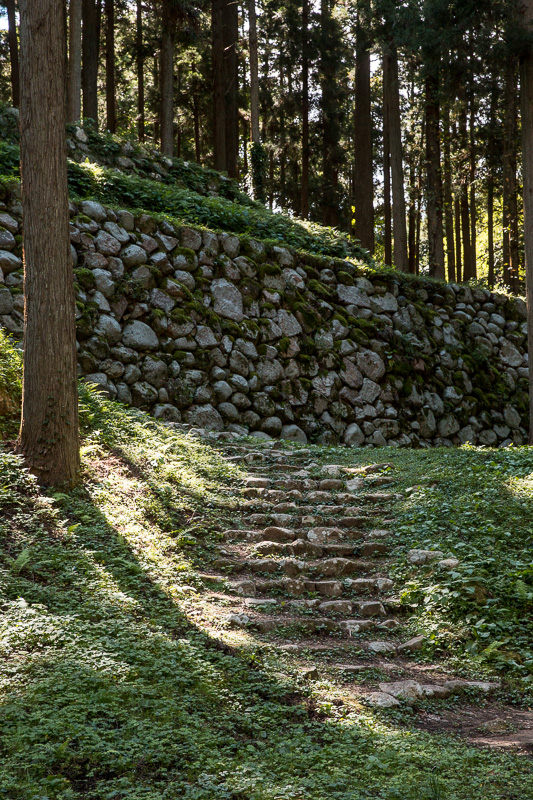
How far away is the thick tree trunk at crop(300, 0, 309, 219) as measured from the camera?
19.9 meters

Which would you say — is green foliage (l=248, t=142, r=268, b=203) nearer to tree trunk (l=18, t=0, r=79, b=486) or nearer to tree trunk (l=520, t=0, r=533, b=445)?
tree trunk (l=520, t=0, r=533, b=445)

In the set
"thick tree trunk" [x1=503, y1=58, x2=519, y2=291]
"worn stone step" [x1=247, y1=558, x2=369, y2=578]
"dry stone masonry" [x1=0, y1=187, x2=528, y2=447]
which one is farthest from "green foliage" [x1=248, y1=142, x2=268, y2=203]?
"worn stone step" [x1=247, y1=558, x2=369, y2=578]

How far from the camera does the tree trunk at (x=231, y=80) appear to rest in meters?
18.9

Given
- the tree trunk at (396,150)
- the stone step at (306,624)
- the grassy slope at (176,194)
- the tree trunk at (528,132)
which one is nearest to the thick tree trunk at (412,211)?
the tree trunk at (396,150)

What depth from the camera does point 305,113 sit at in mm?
20875

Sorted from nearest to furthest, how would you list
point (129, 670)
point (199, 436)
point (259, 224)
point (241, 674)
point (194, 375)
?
1. point (129, 670)
2. point (241, 674)
3. point (199, 436)
4. point (194, 375)
5. point (259, 224)

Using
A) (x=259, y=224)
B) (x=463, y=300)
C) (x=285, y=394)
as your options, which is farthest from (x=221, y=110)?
(x=285, y=394)

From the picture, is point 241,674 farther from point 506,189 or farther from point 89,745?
point 506,189

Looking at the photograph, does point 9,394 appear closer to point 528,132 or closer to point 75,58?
point 528,132

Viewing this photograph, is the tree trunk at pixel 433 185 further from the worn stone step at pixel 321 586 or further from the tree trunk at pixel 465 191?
the worn stone step at pixel 321 586

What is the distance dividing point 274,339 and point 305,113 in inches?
510

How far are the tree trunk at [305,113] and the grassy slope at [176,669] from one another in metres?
→ 15.5

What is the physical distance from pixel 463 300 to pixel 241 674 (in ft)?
40.0

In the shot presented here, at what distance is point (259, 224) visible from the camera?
12500mm
